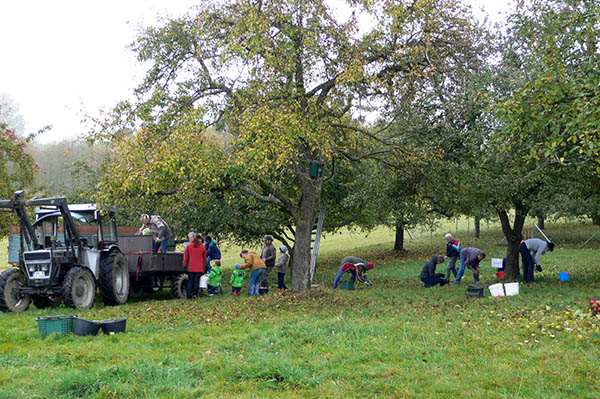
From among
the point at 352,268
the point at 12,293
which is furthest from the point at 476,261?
the point at 12,293

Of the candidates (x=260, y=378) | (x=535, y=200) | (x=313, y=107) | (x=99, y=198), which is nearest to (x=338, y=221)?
(x=535, y=200)

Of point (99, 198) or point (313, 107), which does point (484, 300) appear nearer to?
point (313, 107)

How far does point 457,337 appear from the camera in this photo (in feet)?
26.0

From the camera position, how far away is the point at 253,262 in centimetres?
1467

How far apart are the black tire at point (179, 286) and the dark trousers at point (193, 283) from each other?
2.13 feet

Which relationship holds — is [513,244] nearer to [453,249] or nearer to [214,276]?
[453,249]

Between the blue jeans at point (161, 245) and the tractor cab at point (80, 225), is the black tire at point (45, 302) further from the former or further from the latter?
the blue jeans at point (161, 245)

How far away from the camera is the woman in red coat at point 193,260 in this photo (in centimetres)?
1456

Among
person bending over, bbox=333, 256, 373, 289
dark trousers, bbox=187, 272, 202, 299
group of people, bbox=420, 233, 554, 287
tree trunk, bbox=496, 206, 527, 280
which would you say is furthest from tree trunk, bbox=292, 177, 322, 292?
tree trunk, bbox=496, 206, 527, 280

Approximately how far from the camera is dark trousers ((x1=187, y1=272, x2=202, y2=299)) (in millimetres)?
14922

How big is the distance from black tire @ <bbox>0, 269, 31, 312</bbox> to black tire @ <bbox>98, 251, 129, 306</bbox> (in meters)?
1.64

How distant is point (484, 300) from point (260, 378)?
24.4ft

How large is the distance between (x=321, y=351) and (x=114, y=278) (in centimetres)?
773

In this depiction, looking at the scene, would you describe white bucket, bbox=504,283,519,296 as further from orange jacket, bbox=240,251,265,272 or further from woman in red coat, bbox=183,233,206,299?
woman in red coat, bbox=183,233,206,299
